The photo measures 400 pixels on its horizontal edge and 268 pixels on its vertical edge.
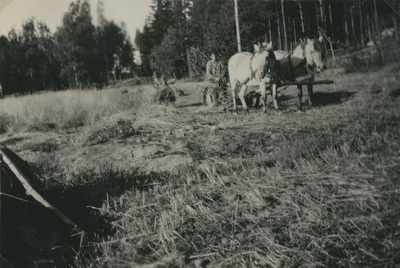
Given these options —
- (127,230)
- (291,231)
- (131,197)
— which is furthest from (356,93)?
(131,197)

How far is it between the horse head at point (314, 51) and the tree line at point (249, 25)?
4cm

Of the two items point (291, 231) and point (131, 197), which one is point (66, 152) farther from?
point (291, 231)

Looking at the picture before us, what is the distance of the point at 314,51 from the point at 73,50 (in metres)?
1.81

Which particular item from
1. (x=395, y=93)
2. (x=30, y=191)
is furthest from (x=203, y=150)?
(x=395, y=93)

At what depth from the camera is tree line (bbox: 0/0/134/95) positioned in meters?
2.46

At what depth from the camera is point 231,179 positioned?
Result: 2.70 m

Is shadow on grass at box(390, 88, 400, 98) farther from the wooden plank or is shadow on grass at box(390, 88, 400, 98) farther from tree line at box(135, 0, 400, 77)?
the wooden plank

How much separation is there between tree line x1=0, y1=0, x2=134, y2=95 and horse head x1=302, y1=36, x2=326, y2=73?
1225 mm

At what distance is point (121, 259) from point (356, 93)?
151 cm

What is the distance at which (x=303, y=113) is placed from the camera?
2451 millimetres

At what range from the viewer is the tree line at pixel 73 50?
2.46 m

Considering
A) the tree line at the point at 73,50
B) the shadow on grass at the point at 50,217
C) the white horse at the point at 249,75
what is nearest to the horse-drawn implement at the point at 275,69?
the white horse at the point at 249,75

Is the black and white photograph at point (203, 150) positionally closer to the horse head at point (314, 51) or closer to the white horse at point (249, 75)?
the horse head at point (314, 51)

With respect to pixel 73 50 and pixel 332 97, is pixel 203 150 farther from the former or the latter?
pixel 332 97
